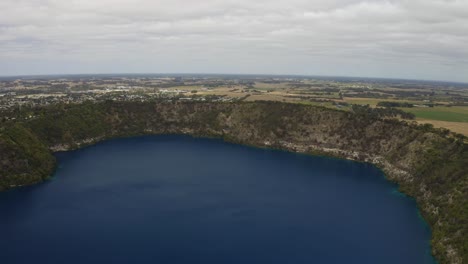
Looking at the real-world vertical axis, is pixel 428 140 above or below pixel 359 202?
above

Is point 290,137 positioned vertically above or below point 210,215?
above

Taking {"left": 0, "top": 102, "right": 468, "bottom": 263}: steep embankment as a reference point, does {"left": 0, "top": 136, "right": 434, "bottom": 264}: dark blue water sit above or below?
below

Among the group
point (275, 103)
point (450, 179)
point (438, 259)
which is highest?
point (275, 103)

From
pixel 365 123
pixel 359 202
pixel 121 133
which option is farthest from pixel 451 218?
pixel 121 133

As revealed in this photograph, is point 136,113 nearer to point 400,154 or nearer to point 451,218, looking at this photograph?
point 400,154

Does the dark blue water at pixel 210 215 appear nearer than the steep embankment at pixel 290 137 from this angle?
Yes
